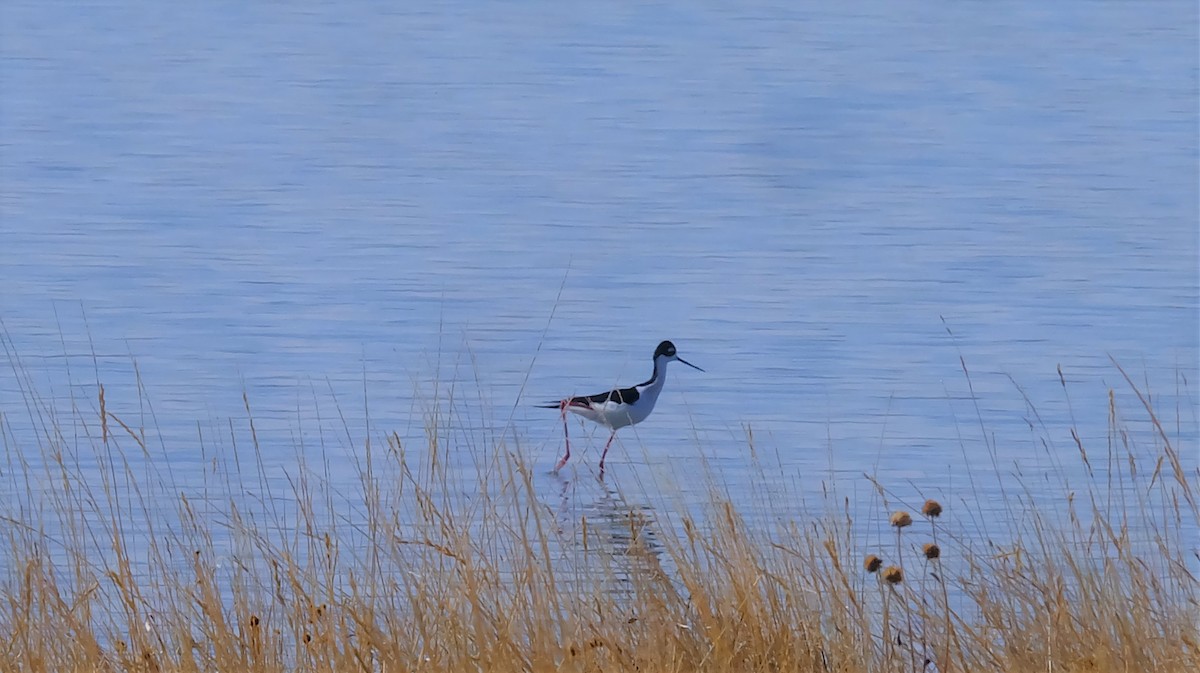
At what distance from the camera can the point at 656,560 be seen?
4230mm

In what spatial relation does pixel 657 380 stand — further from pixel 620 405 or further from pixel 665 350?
pixel 620 405

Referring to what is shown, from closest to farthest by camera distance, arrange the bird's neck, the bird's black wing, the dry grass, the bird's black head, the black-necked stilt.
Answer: the dry grass, the black-necked stilt, the bird's black wing, the bird's neck, the bird's black head

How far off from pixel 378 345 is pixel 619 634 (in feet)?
42.5

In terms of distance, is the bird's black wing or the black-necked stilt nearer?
the black-necked stilt

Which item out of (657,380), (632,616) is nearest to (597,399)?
(657,380)

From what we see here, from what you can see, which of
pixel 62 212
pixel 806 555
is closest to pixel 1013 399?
pixel 806 555

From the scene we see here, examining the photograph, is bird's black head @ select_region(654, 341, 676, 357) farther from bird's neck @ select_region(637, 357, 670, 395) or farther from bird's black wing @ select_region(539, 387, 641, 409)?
bird's black wing @ select_region(539, 387, 641, 409)

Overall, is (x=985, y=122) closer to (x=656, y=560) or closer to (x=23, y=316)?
(x=23, y=316)

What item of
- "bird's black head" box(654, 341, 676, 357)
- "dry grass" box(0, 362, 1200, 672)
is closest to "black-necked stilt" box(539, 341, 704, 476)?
"bird's black head" box(654, 341, 676, 357)

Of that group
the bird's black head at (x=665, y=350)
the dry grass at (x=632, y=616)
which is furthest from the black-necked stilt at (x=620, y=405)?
the dry grass at (x=632, y=616)

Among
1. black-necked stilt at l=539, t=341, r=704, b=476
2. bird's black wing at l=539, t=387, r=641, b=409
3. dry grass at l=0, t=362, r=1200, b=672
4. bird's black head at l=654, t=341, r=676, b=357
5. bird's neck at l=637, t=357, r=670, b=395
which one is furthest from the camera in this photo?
bird's black head at l=654, t=341, r=676, b=357

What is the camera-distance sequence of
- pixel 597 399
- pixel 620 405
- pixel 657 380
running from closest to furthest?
pixel 620 405, pixel 597 399, pixel 657 380

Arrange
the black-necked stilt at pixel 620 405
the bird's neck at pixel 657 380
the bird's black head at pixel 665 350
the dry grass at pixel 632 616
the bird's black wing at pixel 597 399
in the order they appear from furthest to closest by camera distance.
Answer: the bird's black head at pixel 665 350 → the bird's neck at pixel 657 380 → the bird's black wing at pixel 597 399 → the black-necked stilt at pixel 620 405 → the dry grass at pixel 632 616

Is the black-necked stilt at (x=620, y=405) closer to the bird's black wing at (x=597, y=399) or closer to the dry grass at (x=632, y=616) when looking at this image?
the bird's black wing at (x=597, y=399)
